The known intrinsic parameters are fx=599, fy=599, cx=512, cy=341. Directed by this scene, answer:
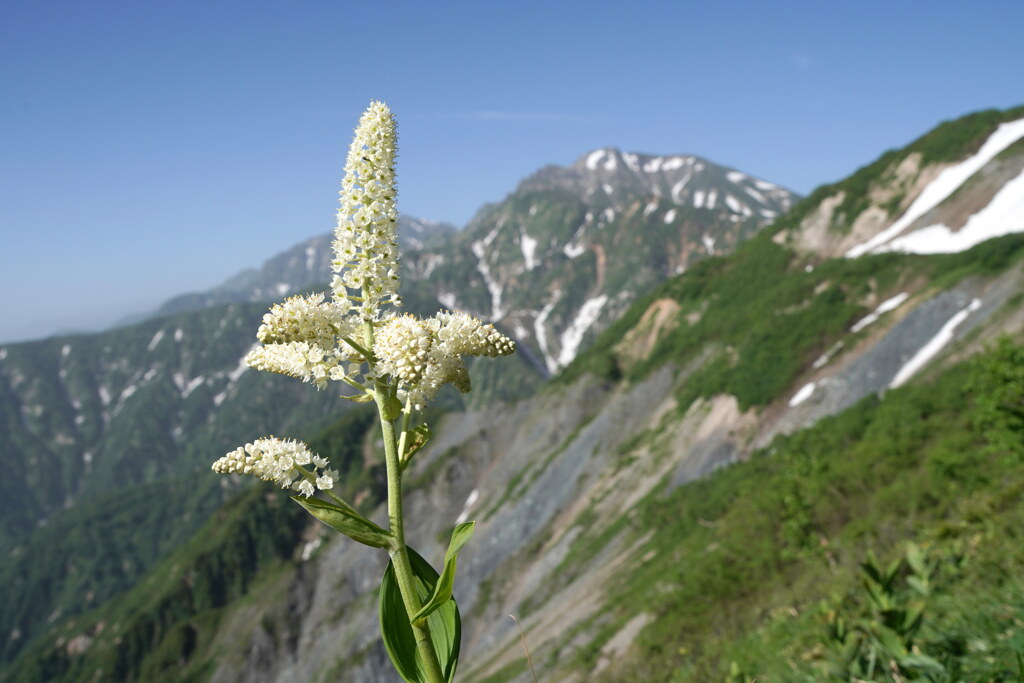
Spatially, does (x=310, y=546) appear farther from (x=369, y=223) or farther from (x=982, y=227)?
(x=369, y=223)

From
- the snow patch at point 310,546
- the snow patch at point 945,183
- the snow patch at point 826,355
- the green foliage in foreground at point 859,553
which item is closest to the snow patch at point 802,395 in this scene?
the snow patch at point 826,355

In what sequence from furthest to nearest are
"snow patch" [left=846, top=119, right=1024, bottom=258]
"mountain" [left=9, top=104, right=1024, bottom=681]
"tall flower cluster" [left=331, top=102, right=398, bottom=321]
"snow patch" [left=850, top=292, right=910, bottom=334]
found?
1. "snow patch" [left=846, top=119, right=1024, bottom=258]
2. "snow patch" [left=850, top=292, right=910, bottom=334]
3. "mountain" [left=9, top=104, right=1024, bottom=681]
4. "tall flower cluster" [left=331, top=102, right=398, bottom=321]

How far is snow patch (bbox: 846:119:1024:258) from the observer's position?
6631 centimetres

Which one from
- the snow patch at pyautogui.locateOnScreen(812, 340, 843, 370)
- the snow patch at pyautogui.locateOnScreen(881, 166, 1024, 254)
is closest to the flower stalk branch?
the snow patch at pyautogui.locateOnScreen(812, 340, 843, 370)

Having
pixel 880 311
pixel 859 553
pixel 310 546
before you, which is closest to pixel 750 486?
pixel 859 553

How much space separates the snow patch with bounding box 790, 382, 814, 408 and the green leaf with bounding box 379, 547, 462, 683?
2042 inches

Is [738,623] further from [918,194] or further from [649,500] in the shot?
[918,194]

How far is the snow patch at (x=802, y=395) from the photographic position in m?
49.1

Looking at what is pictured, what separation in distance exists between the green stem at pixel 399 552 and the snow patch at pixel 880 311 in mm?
56769

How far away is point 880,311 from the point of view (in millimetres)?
52031

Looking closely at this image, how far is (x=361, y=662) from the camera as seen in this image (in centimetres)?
7338

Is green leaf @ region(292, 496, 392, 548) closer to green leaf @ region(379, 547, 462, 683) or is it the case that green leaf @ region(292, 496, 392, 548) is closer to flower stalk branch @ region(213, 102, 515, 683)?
flower stalk branch @ region(213, 102, 515, 683)

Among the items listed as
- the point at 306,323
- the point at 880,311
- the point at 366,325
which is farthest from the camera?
the point at 880,311

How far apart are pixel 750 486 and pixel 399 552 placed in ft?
131
